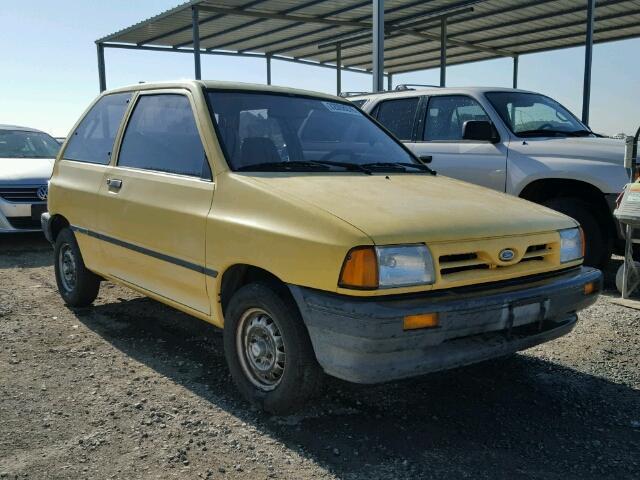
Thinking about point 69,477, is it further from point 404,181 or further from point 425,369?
point 404,181

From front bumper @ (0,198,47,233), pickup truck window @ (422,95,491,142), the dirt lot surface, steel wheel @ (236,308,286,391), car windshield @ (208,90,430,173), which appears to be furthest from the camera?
front bumper @ (0,198,47,233)

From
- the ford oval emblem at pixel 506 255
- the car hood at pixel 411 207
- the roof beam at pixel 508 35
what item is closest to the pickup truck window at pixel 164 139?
the car hood at pixel 411 207

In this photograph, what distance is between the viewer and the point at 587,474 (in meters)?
2.57

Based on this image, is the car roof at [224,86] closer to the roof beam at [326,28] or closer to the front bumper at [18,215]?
the front bumper at [18,215]

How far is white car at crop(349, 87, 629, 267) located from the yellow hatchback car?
1.52 meters

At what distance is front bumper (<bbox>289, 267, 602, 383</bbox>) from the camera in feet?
8.24

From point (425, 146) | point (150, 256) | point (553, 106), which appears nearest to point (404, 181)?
point (150, 256)

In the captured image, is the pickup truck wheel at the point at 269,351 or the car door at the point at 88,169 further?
the car door at the point at 88,169

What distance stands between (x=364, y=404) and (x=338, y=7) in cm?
1158

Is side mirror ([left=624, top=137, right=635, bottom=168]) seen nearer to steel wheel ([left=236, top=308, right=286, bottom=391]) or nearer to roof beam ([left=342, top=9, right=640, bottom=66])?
steel wheel ([left=236, top=308, right=286, bottom=391])

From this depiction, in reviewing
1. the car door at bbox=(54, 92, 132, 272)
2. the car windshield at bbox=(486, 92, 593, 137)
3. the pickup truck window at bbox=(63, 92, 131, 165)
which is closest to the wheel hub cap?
the car door at bbox=(54, 92, 132, 272)

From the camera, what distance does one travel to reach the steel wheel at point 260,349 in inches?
116

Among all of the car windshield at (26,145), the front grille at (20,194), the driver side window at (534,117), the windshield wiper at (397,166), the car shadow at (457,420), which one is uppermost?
the driver side window at (534,117)

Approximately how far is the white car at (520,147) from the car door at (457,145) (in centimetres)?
1
